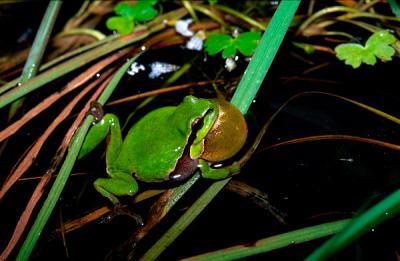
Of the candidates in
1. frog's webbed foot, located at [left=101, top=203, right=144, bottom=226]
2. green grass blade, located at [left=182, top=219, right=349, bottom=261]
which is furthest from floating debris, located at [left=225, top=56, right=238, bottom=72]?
green grass blade, located at [left=182, top=219, right=349, bottom=261]

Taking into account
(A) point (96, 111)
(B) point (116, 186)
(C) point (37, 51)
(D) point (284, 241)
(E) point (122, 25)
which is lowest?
(D) point (284, 241)

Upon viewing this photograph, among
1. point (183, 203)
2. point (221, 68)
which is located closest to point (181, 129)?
point (183, 203)

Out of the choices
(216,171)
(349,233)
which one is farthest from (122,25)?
(349,233)

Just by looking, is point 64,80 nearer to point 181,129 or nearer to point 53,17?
point 53,17

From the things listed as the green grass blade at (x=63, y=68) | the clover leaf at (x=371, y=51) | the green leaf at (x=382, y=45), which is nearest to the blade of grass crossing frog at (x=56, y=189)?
the green grass blade at (x=63, y=68)

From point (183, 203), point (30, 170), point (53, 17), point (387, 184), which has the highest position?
point (53, 17)

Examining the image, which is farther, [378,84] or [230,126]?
[378,84]

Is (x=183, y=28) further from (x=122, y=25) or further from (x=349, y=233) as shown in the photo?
(x=349, y=233)
